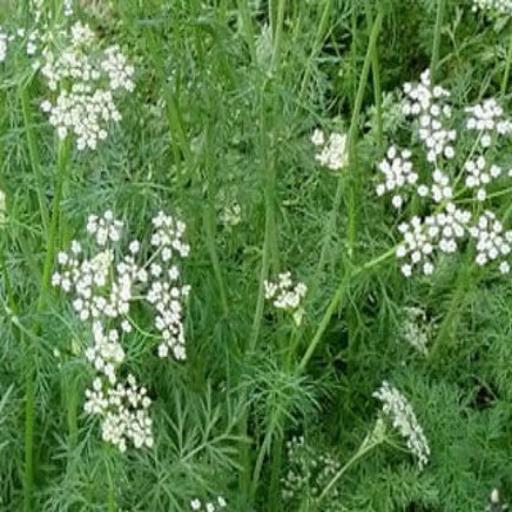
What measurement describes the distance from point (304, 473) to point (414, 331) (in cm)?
45

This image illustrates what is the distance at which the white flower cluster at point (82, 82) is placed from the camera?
2666 millimetres

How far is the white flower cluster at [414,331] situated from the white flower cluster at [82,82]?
102 centimetres

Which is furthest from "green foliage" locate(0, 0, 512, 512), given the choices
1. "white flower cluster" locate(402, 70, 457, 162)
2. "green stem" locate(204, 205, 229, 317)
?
"white flower cluster" locate(402, 70, 457, 162)

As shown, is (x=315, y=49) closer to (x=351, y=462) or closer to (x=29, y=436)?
(x=351, y=462)

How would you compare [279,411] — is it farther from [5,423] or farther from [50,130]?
[50,130]

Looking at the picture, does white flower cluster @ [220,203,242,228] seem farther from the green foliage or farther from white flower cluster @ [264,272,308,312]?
white flower cluster @ [264,272,308,312]

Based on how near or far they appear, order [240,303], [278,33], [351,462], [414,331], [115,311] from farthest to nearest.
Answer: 1. [414,331]
2. [240,303]
3. [351,462]
4. [278,33]
5. [115,311]

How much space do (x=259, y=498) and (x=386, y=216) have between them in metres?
0.77

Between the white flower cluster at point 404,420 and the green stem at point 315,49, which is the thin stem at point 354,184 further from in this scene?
the white flower cluster at point 404,420

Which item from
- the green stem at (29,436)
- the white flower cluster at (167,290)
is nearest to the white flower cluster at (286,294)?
the white flower cluster at (167,290)

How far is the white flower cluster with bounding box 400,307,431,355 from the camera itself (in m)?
3.49

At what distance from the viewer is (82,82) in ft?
8.96

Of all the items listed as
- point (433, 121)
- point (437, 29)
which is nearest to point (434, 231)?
point (433, 121)

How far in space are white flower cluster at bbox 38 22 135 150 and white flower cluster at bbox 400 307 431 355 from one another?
1.02 m
